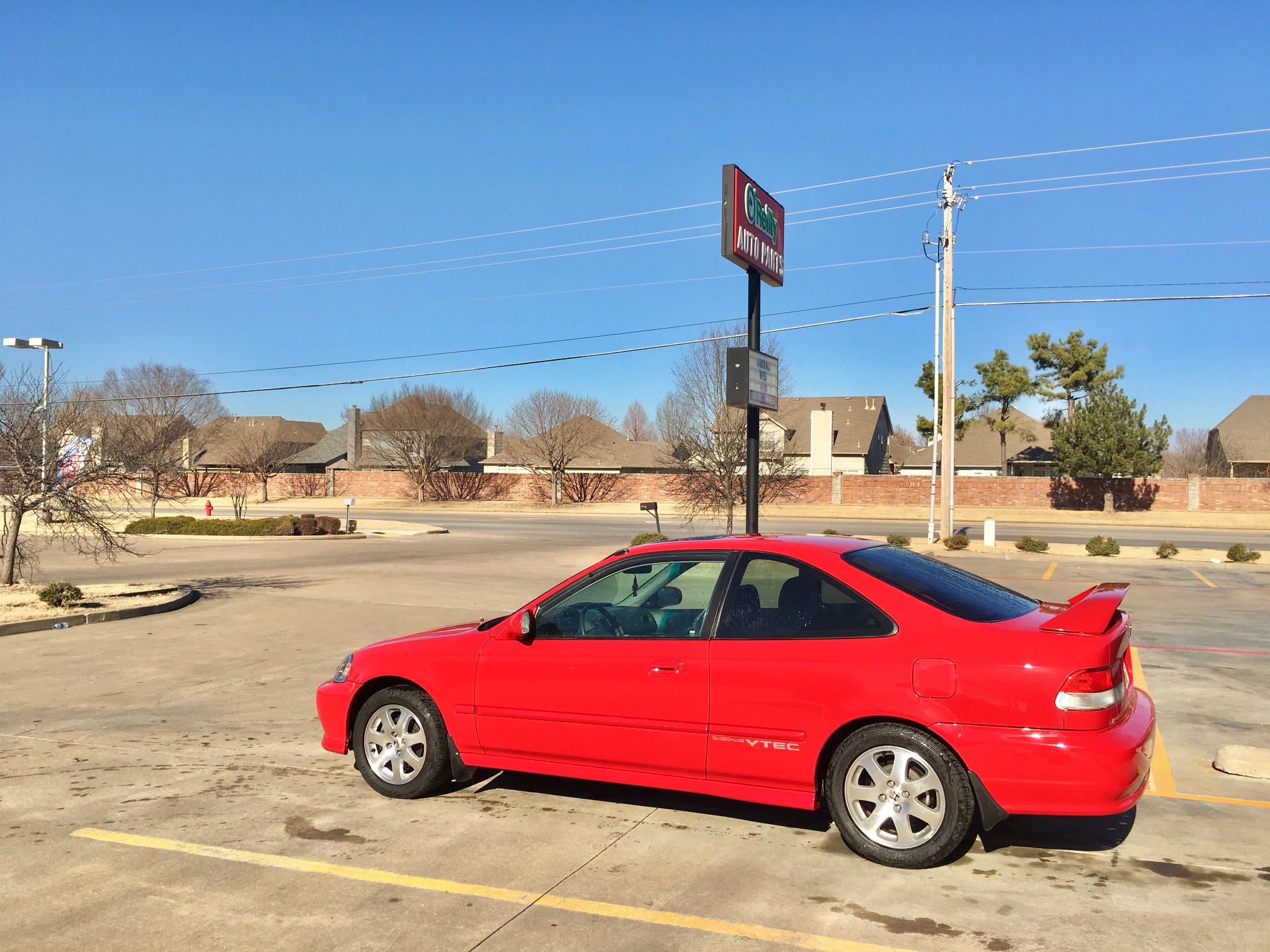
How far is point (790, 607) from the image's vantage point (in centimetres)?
491

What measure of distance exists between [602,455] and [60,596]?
6171 cm

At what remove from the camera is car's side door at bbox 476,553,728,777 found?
4.91 meters

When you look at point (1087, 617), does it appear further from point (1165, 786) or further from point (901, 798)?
point (1165, 786)

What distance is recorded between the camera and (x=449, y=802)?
5629 mm

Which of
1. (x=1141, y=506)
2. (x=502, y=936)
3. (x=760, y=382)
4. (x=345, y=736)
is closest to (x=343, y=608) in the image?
(x=760, y=382)

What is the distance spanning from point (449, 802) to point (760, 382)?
7.49 m

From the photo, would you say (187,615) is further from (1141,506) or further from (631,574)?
(1141,506)

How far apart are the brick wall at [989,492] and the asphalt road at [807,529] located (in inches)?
255

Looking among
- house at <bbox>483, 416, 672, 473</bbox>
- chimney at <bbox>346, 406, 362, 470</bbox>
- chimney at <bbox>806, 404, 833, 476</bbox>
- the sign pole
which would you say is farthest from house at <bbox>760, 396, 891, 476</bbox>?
the sign pole

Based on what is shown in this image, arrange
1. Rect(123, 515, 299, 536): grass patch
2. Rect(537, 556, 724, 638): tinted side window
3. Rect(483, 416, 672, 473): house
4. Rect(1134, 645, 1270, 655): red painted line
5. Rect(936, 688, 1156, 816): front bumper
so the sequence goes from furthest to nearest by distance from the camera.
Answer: Rect(483, 416, 672, 473): house
Rect(123, 515, 299, 536): grass patch
Rect(1134, 645, 1270, 655): red painted line
Rect(537, 556, 724, 638): tinted side window
Rect(936, 688, 1156, 816): front bumper

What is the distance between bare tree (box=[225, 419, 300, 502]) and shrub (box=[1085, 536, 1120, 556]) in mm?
57813

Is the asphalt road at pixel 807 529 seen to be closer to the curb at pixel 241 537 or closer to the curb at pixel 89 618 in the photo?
the curb at pixel 241 537

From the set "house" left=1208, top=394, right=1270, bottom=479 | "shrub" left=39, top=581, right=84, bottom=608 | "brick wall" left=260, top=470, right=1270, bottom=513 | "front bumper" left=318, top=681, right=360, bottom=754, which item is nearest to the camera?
"front bumper" left=318, top=681, right=360, bottom=754

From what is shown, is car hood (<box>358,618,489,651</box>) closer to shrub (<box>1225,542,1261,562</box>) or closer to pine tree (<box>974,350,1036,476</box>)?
shrub (<box>1225,542,1261,562</box>)
